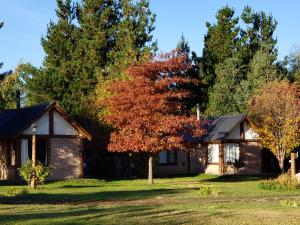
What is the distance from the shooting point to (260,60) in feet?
182

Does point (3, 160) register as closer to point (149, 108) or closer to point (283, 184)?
point (149, 108)

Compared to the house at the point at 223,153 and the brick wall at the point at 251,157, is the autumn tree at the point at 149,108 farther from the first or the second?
the brick wall at the point at 251,157

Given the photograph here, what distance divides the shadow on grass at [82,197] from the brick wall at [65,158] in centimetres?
1016

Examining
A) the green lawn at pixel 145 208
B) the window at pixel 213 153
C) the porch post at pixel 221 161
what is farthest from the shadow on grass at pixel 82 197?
the window at pixel 213 153

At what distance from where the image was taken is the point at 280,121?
38438mm

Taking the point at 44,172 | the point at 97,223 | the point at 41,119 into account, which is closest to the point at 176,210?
the point at 97,223

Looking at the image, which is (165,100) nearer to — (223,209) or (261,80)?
(223,209)

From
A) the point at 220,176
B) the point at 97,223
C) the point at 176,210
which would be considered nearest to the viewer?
the point at 97,223

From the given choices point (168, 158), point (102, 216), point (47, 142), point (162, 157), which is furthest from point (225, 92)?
point (102, 216)

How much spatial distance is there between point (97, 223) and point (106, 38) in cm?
4591

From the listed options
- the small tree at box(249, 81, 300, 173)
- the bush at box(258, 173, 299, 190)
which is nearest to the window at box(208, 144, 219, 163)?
the small tree at box(249, 81, 300, 173)

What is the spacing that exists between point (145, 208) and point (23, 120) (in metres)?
19.1

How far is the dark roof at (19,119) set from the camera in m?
34.0

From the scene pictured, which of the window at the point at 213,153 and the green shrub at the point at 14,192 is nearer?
the green shrub at the point at 14,192
